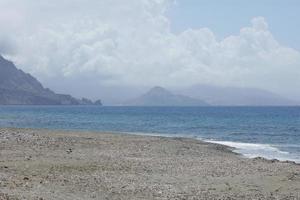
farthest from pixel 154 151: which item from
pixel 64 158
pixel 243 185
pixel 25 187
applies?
pixel 25 187

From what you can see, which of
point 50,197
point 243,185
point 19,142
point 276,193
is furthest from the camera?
point 19,142

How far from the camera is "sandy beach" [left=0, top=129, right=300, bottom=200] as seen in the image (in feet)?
74.9

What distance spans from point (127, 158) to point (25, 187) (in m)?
15.2

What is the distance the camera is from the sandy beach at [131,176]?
74.9 ft

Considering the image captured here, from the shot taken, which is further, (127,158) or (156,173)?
(127,158)

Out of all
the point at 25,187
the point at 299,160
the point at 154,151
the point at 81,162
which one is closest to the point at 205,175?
the point at 81,162

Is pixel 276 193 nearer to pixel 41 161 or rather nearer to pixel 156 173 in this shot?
pixel 156 173

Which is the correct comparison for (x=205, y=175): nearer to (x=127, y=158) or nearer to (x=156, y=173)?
(x=156, y=173)

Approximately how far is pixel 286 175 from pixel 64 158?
43.3 ft

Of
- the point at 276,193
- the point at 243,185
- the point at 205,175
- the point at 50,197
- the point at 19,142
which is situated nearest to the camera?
the point at 50,197

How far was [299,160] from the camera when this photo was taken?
45750 mm

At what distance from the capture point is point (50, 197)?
2095 cm

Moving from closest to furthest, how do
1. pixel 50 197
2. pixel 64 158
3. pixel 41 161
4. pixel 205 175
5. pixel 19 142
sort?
pixel 50 197
pixel 205 175
pixel 41 161
pixel 64 158
pixel 19 142

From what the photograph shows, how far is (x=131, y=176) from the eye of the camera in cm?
2783
